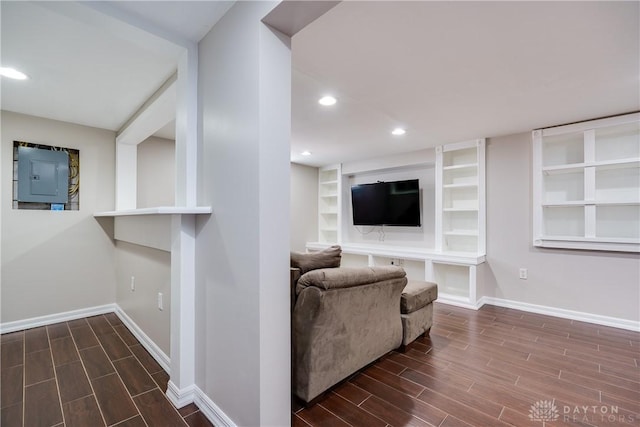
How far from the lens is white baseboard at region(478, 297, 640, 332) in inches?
118

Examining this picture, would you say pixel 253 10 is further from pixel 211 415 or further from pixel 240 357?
pixel 211 415

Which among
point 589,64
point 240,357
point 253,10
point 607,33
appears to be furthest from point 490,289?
point 253,10

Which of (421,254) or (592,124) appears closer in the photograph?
(592,124)

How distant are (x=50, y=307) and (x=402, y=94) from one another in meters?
4.22

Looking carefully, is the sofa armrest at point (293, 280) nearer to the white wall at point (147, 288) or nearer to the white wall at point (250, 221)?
the white wall at point (250, 221)

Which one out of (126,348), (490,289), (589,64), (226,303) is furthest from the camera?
(490,289)

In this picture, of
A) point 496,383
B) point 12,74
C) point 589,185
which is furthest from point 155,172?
point 589,185

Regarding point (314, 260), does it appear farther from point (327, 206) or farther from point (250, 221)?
point (327, 206)

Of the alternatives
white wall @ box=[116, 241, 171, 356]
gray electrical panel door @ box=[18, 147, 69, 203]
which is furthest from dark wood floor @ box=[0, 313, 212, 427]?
gray electrical panel door @ box=[18, 147, 69, 203]

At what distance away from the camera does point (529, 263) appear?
3582mm

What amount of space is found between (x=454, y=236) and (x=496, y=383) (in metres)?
2.72

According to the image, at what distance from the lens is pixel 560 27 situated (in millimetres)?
1640

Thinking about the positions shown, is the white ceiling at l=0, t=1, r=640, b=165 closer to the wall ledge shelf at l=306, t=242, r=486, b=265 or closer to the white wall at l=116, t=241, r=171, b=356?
the white wall at l=116, t=241, r=171, b=356

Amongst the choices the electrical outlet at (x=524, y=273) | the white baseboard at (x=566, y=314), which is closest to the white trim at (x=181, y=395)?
the white baseboard at (x=566, y=314)
